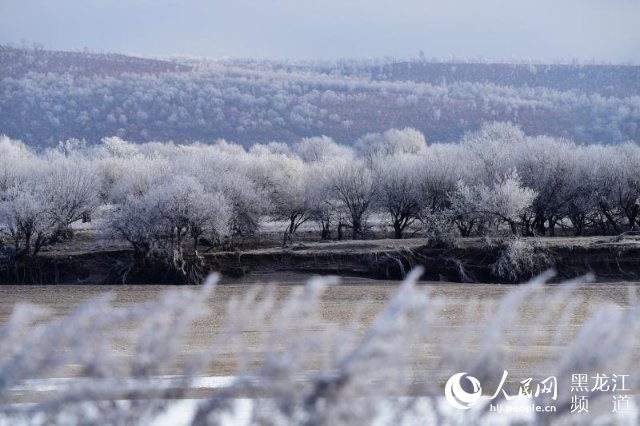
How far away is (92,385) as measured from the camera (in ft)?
12.7

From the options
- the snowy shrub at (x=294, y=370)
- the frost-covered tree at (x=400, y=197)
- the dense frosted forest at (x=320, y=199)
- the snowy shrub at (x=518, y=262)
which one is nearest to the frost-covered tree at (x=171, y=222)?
the dense frosted forest at (x=320, y=199)

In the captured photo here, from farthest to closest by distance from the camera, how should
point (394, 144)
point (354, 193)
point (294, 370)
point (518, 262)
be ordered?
1. point (394, 144)
2. point (354, 193)
3. point (518, 262)
4. point (294, 370)

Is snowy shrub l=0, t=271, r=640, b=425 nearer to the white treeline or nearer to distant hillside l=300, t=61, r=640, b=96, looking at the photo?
the white treeline

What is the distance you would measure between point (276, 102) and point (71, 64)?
39.8m

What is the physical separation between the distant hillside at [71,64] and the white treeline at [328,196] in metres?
94.1

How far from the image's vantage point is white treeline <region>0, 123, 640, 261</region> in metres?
31.8

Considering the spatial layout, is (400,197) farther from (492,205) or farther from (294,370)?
(294,370)

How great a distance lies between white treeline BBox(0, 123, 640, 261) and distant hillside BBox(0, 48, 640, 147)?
61.1m

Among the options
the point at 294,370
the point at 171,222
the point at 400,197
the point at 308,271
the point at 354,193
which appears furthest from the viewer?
the point at 354,193

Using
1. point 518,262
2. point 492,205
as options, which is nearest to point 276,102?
point 492,205

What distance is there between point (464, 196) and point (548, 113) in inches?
3496

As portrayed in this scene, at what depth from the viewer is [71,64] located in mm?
146125

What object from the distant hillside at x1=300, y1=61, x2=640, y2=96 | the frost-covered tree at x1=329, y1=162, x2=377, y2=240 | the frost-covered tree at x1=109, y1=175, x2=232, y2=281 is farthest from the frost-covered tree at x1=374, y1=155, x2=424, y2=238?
the distant hillside at x1=300, y1=61, x2=640, y2=96

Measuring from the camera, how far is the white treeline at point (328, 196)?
104 feet
